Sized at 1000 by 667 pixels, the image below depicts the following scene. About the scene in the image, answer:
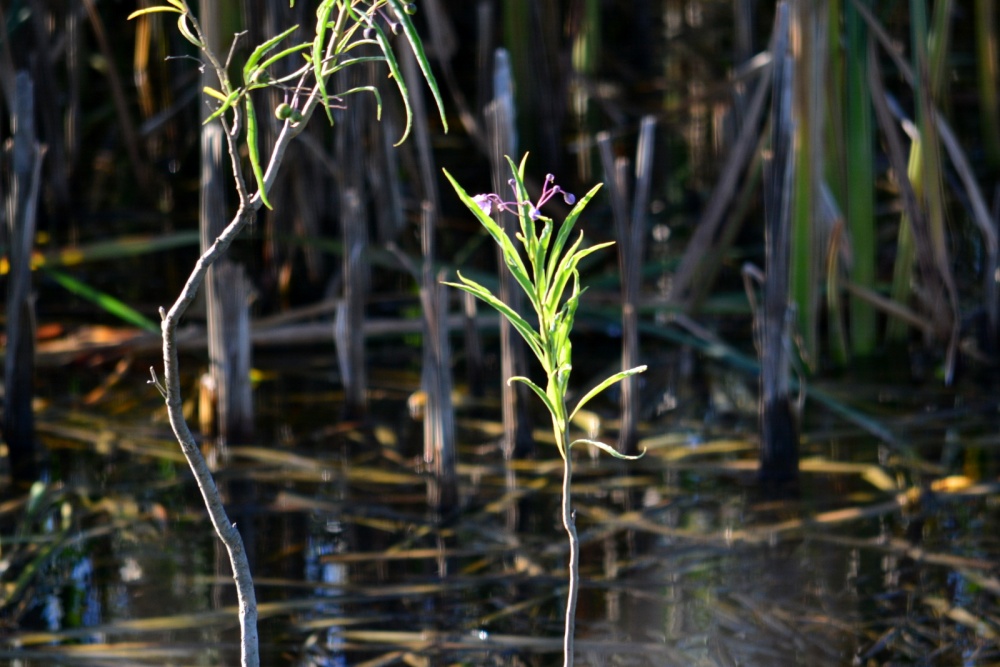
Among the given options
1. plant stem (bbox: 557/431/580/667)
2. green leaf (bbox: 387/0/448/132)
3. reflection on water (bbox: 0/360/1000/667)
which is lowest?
reflection on water (bbox: 0/360/1000/667)

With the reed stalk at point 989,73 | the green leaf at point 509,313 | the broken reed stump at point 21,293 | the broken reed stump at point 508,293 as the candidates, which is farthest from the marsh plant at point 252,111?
the reed stalk at point 989,73

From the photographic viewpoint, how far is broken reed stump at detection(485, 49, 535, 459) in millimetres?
3107

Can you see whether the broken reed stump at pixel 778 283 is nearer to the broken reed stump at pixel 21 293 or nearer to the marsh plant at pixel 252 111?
the marsh plant at pixel 252 111

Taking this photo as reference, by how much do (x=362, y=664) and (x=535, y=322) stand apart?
1.80 m

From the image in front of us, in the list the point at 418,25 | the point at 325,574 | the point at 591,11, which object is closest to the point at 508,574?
the point at 325,574

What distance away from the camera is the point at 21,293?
324 centimetres

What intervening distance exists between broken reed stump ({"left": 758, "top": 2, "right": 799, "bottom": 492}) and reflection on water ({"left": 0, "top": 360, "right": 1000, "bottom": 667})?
0.63 ft

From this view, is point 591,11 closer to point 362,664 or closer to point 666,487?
point 666,487

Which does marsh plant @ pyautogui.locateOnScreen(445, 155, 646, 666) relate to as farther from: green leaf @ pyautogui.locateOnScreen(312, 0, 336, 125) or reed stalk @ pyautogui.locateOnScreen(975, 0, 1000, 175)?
reed stalk @ pyautogui.locateOnScreen(975, 0, 1000, 175)

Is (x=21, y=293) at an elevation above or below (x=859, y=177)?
below

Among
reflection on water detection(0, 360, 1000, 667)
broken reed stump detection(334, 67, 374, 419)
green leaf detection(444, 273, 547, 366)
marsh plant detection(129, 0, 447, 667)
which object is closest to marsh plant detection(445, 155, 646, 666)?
green leaf detection(444, 273, 547, 366)

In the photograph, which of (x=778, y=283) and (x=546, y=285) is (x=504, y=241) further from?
(x=778, y=283)

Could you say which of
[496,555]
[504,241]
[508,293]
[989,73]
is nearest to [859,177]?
[508,293]

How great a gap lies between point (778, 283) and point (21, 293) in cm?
201
